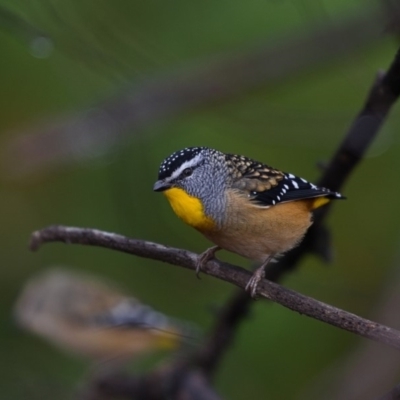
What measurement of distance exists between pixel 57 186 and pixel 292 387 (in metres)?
2.34

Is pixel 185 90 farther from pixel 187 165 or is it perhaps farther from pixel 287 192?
pixel 287 192

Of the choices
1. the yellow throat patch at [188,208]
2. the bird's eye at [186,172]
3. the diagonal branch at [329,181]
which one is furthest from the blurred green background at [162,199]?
the yellow throat patch at [188,208]

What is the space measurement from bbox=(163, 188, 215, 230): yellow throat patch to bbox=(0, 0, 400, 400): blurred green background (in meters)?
1.25

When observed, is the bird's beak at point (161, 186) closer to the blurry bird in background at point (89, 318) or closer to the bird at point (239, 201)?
the bird at point (239, 201)

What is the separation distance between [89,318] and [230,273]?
3.41 metres

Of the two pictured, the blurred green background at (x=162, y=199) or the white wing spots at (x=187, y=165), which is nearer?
the white wing spots at (x=187, y=165)

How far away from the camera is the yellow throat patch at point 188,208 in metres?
3.84

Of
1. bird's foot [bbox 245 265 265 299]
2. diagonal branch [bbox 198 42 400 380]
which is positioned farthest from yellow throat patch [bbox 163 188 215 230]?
diagonal branch [bbox 198 42 400 380]

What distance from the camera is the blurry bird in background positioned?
5.96 metres

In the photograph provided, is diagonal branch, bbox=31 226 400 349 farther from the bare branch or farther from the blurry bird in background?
the blurry bird in background

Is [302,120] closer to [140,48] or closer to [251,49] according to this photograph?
[251,49]

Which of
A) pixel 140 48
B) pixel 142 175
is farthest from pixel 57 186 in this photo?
pixel 140 48

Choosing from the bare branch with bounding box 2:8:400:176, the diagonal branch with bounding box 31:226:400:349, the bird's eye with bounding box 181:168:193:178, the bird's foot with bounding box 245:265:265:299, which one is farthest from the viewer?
the bird's eye with bounding box 181:168:193:178

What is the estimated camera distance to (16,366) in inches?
229
